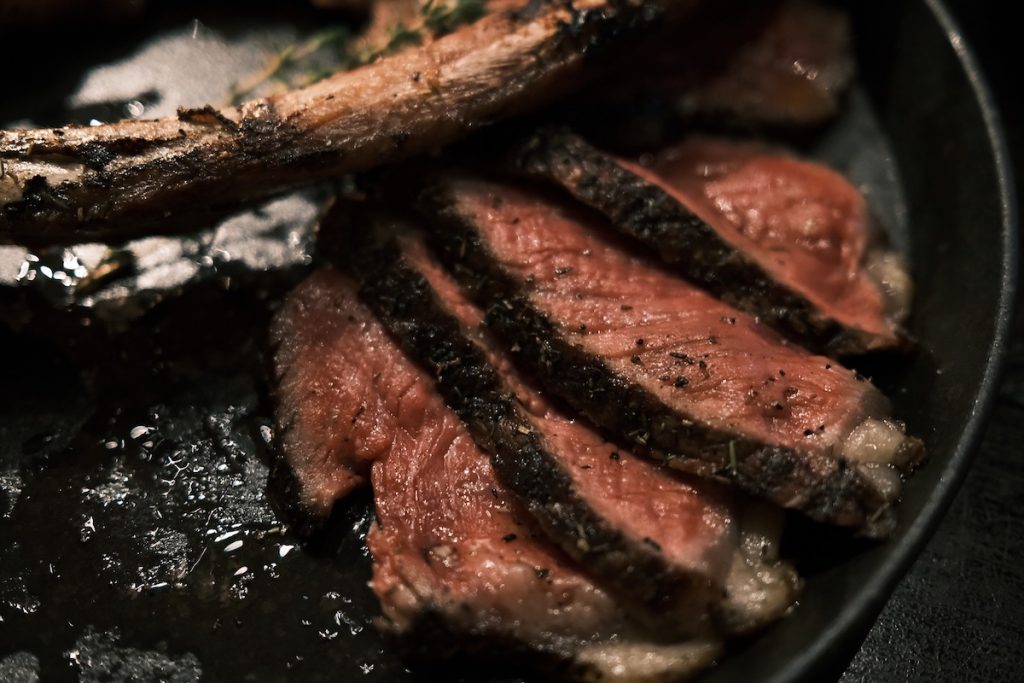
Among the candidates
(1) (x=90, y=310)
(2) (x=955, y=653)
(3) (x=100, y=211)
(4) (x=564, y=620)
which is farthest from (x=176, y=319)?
(2) (x=955, y=653)

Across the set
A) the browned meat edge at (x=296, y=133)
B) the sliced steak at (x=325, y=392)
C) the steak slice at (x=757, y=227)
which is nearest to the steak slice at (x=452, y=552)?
the sliced steak at (x=325, y=392)

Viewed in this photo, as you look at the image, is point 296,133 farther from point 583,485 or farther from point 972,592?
point 972,592

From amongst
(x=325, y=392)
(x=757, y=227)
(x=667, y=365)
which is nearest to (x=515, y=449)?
(x=667, y=365)

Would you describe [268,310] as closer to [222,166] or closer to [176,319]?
[176,319]

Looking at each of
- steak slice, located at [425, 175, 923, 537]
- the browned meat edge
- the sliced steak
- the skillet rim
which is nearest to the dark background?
the skillet rim

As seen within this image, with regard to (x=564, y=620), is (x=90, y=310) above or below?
above

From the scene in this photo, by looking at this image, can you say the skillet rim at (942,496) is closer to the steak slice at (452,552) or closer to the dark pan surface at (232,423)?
the dark pan surface at (232,423)
